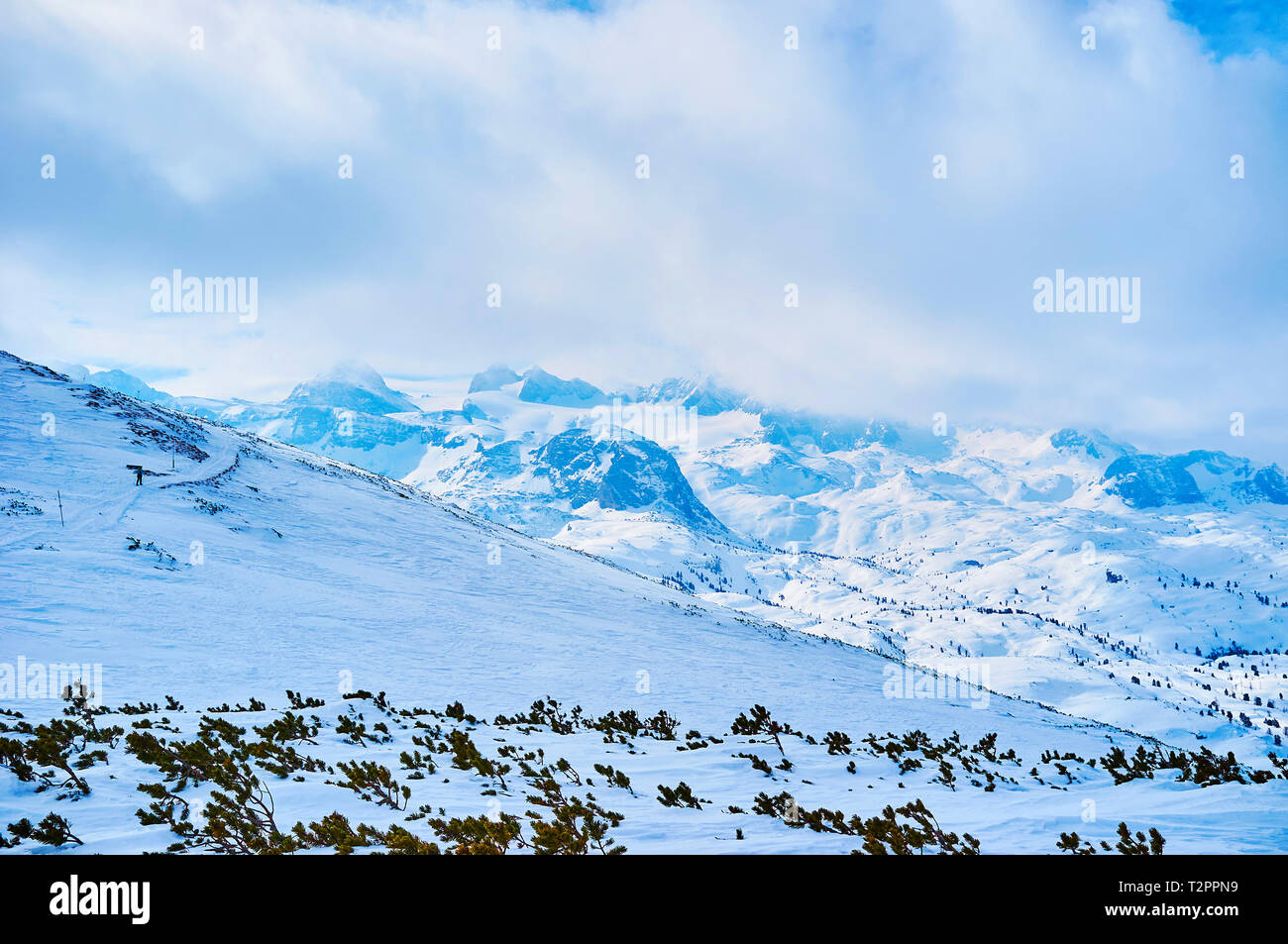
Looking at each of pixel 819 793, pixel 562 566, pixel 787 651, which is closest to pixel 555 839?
pixel 819 793

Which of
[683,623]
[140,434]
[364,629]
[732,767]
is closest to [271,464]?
[140,434]

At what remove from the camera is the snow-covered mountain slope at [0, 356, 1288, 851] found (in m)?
10.2

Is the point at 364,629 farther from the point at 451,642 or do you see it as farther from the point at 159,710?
the point at 159,710

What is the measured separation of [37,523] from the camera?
36312 millimetres

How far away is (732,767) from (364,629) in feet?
84.8

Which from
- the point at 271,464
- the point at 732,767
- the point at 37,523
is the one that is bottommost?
the point at 732,767

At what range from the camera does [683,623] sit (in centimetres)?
5281

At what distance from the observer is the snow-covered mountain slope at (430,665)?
10180mm

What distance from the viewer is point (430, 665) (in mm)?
29688
